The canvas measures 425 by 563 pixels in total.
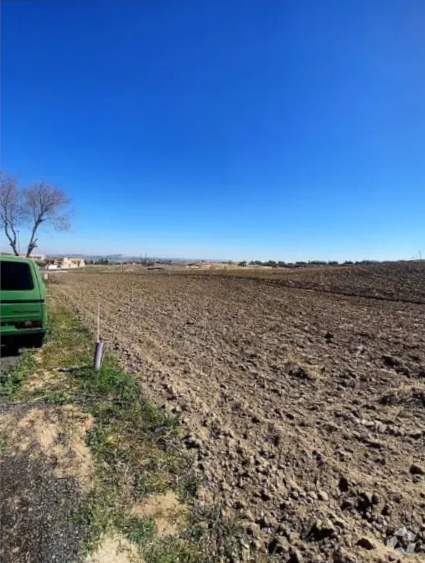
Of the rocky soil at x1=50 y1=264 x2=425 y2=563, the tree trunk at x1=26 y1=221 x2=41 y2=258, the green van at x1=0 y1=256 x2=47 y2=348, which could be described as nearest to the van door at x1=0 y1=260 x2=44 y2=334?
the green van at x1=0 y1=256 x2=47 y2=348

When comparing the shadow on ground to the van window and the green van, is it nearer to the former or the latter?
the green van

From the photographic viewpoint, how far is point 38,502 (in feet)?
9.81

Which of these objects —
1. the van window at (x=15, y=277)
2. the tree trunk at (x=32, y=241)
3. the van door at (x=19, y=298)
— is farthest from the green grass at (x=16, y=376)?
the tree trunk at (x=32, y=241)

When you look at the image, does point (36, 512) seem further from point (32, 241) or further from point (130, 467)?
point (32, 241)

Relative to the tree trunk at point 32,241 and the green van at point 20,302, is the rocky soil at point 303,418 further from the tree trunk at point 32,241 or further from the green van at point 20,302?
the tree trunk at point 32,241

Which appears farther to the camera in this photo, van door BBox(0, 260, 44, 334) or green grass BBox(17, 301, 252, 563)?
van door BBox(0, 260, 44, 334)

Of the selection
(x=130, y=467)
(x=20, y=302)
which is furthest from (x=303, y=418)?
(x=20, y=302)

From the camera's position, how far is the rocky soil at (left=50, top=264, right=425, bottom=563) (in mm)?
2902

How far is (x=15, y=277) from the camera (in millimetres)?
6641

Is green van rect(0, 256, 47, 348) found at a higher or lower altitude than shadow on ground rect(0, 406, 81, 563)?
higher

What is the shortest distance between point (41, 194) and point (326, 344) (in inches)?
1652

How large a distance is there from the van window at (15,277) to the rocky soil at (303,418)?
223 centimetres

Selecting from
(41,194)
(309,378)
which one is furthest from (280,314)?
(41,194)

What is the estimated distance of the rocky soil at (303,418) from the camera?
290 cm
